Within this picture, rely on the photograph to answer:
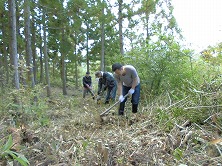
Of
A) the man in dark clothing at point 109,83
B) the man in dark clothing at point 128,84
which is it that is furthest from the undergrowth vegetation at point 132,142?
the man in dark clothing at point 109,83

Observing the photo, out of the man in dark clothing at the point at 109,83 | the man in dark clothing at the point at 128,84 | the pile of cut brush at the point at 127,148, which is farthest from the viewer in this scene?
the man in dark clothing at the point at 109,83

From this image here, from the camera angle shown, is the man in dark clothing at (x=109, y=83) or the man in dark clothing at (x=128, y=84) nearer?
the man in dark clothing at (x=128, y=84)

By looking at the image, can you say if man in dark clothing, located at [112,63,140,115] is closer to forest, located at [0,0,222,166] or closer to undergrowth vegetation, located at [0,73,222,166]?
forest, located at [0,0,222,166]

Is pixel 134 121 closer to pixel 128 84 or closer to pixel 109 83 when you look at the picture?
pixel 128 84

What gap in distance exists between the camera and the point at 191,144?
2.68 metres

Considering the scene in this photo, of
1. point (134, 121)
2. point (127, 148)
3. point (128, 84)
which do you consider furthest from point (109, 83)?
point (127, 148)

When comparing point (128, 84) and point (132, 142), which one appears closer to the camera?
point (132, 142)

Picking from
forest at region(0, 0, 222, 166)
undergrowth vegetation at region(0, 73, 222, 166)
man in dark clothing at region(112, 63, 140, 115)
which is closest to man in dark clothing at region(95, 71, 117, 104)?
forest at region(0, 0, 222, 166)

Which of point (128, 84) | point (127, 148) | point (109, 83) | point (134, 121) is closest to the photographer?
point (127, 148)

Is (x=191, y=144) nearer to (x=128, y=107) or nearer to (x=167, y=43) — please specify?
(x=128, y=107)

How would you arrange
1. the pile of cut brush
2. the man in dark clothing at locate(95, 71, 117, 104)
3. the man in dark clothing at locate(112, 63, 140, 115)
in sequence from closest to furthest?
1. the pile of cut brush
2. the man in dark clothing at locate(112, 63, 140, 115)
3. the man in dark clothing at locate(95, 71, 117, 104)

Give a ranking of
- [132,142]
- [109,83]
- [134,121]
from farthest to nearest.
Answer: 1. [109,83]
2. [134,121]
3. [132,142]

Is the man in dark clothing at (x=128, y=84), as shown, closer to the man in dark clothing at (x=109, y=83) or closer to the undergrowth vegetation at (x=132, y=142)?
the undergrowth vegetation at (x=132, y=142)

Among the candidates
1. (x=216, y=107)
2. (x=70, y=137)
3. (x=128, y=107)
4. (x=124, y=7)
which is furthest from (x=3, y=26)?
(x=216, y=107)
